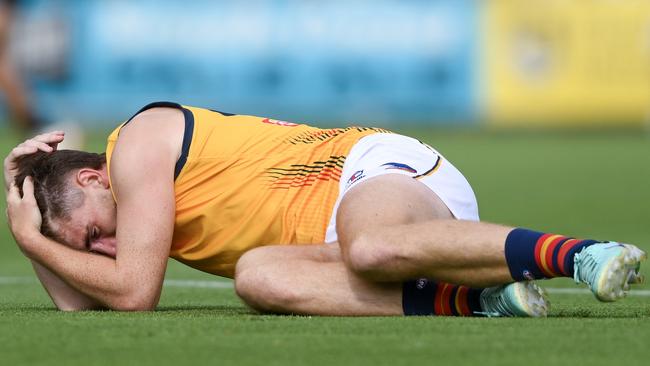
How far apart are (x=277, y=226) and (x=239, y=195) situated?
7.2 inches

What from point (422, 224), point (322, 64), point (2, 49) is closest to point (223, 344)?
point (422, 224)

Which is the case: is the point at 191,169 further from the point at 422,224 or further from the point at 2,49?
the point at 2,49

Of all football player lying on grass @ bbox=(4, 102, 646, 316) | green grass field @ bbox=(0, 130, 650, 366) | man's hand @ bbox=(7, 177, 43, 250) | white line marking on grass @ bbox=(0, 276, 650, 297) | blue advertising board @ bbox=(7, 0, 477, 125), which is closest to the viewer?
green grass field @ bbox=(0, 130, 650, 366)

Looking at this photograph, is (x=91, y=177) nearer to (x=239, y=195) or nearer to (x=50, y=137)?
(x=50, y=137)

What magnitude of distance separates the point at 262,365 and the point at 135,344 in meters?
0.51

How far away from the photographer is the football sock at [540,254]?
4176mm

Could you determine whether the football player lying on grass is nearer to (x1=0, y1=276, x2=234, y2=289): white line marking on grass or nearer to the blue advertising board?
(x1=0, y1=276, x2=234, y2=289): white line marking on grass

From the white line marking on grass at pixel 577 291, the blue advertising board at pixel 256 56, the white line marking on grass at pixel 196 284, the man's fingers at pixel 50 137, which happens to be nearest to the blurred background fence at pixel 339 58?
the blue advertising board at pixel 256 56

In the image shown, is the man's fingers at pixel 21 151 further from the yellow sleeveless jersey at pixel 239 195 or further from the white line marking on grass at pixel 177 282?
the white line marking on grass at pixel 177 282

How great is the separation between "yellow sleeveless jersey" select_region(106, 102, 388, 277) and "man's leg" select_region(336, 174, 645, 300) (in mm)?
366

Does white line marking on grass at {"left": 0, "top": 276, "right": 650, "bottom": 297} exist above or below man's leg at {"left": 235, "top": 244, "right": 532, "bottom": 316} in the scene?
below

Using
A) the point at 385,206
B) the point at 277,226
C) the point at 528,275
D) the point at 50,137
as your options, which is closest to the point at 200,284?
the point at 50,137

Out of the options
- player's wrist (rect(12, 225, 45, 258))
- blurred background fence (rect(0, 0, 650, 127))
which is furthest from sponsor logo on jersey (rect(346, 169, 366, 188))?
blurred background fence (rect(0, 0, 650, 127))

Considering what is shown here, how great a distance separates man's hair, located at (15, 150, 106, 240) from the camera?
16.0 ft
